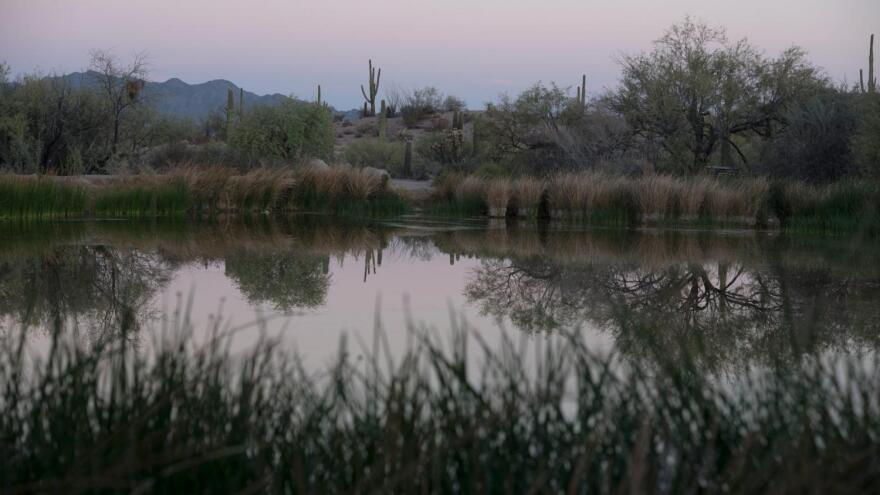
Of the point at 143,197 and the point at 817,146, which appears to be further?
the point at 817,146

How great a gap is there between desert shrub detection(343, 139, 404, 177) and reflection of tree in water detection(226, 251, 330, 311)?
59.1 ft

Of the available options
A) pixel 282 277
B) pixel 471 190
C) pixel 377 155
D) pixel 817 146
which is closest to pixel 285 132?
Answer: pixel 377 155

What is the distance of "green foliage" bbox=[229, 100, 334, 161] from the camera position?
27.1 metres

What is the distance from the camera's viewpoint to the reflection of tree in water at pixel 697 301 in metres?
6.28

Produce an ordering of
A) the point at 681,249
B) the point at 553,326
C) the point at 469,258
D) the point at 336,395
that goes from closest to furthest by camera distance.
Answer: the point at 336,395
the point at 553,326
the point at 469,258
the point at 681,249

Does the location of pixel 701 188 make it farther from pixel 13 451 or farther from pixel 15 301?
pixel 13 451

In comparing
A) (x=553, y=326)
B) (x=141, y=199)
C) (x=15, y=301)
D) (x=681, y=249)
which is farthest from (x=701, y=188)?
(x=15, y=301)

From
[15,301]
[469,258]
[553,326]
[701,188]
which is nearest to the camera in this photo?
[553,326]

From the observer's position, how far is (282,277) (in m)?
9.22

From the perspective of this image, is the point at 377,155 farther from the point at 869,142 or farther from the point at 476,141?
the point at 869,142

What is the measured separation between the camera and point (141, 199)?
16.8m

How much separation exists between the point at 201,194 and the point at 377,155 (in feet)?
44.3

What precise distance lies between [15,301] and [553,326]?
3.78 metres

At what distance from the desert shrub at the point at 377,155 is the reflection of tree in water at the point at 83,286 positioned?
18455mm
